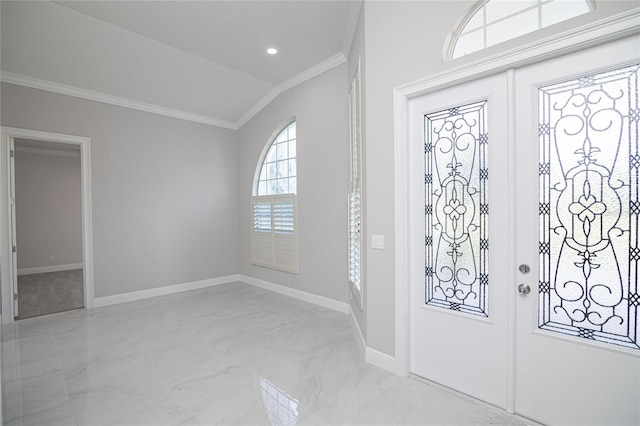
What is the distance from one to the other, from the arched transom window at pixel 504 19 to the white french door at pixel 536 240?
246 millimetres

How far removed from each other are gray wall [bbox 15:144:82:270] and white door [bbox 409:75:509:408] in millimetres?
8466

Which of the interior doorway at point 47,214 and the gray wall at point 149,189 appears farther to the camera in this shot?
the interior doorway at point 47,214

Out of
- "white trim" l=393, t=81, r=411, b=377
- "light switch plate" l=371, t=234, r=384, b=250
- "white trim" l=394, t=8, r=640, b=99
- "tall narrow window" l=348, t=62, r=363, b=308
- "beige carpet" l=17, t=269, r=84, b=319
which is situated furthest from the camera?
"beige carpet" l=17, t=269, r=84, b=319

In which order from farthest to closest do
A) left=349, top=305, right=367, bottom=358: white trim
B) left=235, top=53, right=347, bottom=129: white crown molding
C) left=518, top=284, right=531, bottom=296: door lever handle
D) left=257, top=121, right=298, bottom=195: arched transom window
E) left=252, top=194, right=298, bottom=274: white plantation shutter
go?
left=257, top=121, right=298, bottom=195: arched transom window → left=252, top=194, right=298, bottom=274: white plantation shutter → left=235, top=53, right=347, bottom=129: white crown molding → left=349, top=305, right=367, bottom=358: white trim → left=518, top=284, right=531, bottom=296: door lever handle

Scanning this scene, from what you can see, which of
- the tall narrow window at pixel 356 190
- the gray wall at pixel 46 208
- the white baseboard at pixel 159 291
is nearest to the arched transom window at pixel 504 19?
the tall narrow window at pixel 356 190

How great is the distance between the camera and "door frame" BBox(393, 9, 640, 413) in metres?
1.61

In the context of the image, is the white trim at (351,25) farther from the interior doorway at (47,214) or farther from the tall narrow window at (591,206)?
the interior doorway at (47,214)

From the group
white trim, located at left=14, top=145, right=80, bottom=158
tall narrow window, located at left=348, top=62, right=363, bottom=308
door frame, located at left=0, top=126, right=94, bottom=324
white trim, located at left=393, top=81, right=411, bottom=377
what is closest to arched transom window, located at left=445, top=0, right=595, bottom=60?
white trim, located at left=393, top=81, right=411, bottom=377

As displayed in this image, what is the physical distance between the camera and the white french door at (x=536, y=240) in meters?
1.63

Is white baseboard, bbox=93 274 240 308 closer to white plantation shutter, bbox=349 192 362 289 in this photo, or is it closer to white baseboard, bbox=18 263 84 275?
white baseboard, bbox=18 263 84 275

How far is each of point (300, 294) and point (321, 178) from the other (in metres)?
1.82

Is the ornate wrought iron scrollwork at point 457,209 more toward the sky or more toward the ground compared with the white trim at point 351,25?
more toward the ground

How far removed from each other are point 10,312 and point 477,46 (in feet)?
19.3

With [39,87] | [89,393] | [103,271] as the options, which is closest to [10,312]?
[103,271]
